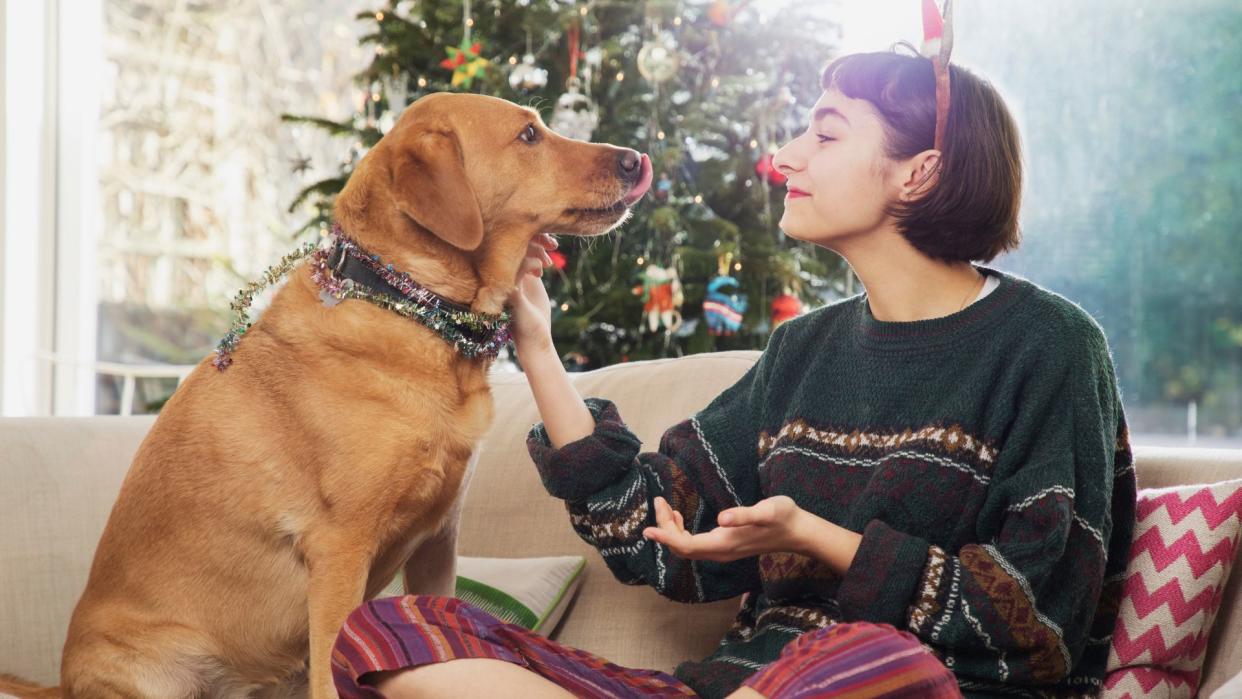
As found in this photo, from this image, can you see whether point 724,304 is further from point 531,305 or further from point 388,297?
point 388,297

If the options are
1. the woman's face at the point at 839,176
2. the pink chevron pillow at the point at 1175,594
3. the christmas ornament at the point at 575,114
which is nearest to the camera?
the pink chevron pillow at the point at 1175,594

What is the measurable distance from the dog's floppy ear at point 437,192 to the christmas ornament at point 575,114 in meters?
1.83

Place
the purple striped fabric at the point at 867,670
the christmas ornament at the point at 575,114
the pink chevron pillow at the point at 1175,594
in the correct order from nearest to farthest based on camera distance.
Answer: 1. the purple striped fabric at the point at 867,670
2. the pink chevron pillow at the point at 1175,594
3. the christmas ornament at the point at 575,114

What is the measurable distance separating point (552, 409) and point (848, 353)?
1.36 ft

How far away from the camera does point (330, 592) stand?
55.5 inches

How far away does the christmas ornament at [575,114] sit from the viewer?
3.40 meters

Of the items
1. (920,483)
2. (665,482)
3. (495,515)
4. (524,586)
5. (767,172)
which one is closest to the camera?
(920,483)

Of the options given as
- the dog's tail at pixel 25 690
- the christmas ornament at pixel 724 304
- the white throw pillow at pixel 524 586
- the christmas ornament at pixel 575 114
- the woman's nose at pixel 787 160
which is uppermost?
the christmas ornament at pixel 575 114

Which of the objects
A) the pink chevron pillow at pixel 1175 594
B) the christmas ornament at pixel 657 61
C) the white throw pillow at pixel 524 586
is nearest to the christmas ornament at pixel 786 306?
the christmas ornament at pixel 657 61

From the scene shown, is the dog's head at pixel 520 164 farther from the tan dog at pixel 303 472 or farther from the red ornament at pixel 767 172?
the red ornament at pixel 767 172

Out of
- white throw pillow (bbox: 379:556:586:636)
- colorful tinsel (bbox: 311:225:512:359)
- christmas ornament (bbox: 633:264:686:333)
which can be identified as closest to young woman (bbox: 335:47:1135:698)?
colorful tinsel (bbox: 311:225:512:359)

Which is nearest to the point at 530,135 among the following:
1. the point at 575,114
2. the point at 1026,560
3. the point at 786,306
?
Answer: the point at 1026,560

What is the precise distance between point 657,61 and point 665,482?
1866 millimetres

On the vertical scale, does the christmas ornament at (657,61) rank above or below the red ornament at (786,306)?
above
